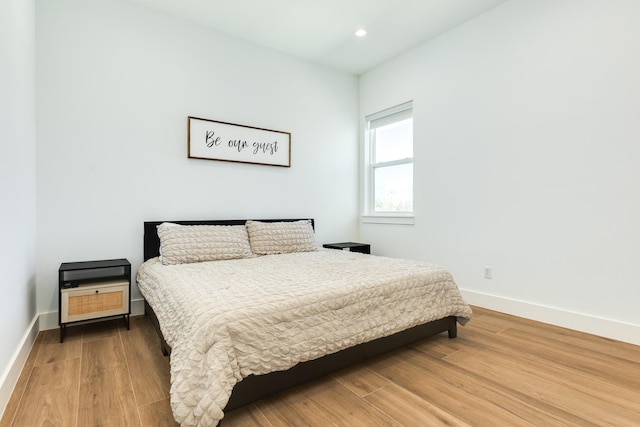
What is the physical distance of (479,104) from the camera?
321cm

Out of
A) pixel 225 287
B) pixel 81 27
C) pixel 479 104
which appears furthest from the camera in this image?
pixel 479 104

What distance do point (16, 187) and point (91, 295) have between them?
0.94 m

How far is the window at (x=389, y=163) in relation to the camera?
400 centimetres

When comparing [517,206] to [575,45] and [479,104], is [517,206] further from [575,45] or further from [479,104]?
[575,45]

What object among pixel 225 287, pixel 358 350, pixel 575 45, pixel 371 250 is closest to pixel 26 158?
pixel 225 287

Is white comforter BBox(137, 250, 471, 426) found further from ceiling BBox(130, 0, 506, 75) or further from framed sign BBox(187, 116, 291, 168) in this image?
ceiling BBox(130, 0, 506, 75)

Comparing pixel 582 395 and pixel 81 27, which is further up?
pixel 81 27

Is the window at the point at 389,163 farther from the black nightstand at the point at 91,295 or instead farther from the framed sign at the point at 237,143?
the black nightstand at the point at 91,295

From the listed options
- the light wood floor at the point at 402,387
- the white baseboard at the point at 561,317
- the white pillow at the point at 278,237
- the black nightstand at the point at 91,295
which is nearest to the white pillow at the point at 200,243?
the white pillow at the point at 278,237

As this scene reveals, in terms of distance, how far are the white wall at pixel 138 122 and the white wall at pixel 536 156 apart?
1561 mm

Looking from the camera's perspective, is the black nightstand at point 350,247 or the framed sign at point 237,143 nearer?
the framed sign at point 237,143

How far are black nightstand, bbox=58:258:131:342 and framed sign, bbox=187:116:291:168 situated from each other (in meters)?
1.30

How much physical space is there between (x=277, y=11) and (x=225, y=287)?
2635 millimetres

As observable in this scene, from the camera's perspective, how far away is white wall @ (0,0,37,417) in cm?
161
